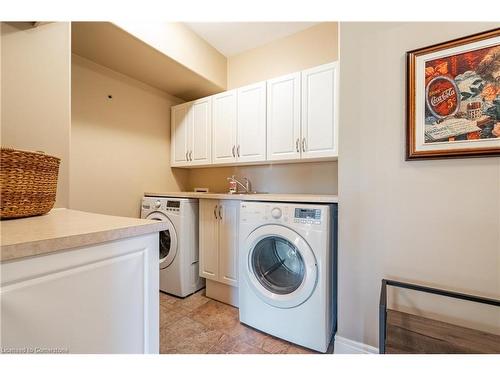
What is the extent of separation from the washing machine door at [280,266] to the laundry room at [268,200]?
1 centimetres

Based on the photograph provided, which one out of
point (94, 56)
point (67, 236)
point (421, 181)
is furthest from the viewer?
point (94, 56)

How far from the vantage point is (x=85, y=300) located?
56 centimetres

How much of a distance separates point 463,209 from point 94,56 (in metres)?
2.78

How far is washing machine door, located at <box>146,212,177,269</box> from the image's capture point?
1.99 metres

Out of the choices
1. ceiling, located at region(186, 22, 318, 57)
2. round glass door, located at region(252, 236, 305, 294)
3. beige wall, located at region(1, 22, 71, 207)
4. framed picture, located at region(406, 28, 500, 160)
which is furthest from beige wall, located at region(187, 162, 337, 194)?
beige wall, located at region(1, 22, 71, 207)

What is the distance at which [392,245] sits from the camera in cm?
114

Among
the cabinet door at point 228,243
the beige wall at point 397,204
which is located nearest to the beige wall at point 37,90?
the cabinet door at point 228,243

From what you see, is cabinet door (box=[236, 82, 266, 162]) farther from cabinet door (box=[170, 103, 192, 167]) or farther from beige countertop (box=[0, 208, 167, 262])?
beige countertop (box=[0, 208, 167, 262])

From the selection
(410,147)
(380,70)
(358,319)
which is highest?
(380,70)

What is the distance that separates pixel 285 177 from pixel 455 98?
1414mm

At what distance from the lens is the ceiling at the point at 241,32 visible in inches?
79.3
